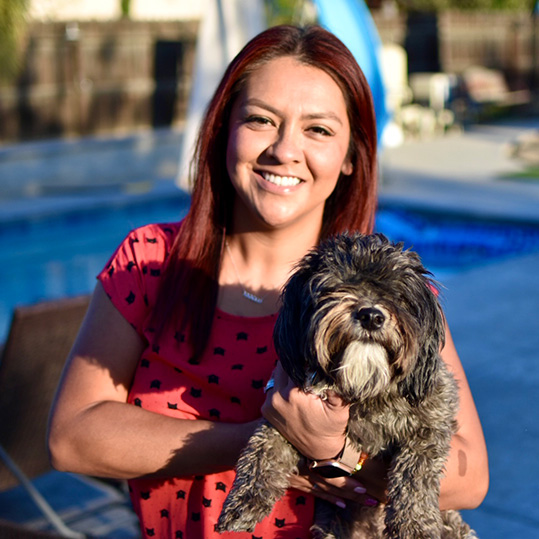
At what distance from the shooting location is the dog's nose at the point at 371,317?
6.91 ft

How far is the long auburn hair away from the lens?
8.34 ft

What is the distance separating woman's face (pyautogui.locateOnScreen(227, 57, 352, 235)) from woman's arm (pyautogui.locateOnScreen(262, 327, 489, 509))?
55 centimetres

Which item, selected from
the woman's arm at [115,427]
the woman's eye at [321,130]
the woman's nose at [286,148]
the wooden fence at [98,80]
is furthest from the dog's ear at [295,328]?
the wooden fence at [98,80]

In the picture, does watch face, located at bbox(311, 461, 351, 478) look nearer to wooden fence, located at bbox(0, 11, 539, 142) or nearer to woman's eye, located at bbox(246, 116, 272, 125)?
woman's eye, located at bbox(246, 116, 272, 125)

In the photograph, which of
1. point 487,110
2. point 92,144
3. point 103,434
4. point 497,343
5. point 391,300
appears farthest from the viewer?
point 487,110

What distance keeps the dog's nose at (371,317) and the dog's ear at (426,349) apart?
0.13 metres

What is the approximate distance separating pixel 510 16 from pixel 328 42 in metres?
30.0

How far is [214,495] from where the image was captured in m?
2.42

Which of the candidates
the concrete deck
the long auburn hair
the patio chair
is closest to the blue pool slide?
A: the concrete deck

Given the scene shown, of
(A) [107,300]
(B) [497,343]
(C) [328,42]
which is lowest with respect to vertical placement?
(B) [497,343]

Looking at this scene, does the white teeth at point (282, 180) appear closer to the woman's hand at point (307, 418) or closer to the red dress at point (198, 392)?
the red dress at point (198, 392)

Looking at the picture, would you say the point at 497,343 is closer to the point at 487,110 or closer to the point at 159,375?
the point at 159,375

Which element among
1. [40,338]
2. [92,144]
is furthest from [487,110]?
[40,338]

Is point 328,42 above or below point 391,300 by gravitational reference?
above
